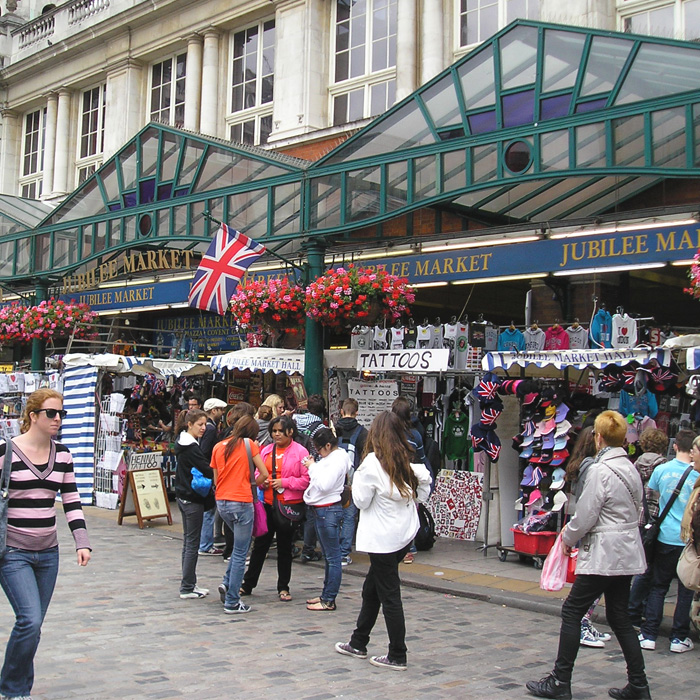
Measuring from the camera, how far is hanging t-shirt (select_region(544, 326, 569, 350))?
11.4 m

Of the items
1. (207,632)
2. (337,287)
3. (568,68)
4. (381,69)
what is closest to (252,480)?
(207,632)

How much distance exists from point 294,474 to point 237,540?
873 millimetres

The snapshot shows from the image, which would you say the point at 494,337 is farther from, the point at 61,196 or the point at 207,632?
the point at 61,196

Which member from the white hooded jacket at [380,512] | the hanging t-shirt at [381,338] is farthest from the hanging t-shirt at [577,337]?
the white hooded jacket at [380,512]

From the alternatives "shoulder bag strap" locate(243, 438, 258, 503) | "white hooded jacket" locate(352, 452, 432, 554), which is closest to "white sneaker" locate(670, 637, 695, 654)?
"white hooded jacket" locate(352, 452, 432, 554)

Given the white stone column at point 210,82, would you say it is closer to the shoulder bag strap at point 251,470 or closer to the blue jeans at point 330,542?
the shoulder bag strap at point 251,470

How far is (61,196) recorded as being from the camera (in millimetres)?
25344

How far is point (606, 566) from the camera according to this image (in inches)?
217

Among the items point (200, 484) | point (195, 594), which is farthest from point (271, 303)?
point (195, 594)

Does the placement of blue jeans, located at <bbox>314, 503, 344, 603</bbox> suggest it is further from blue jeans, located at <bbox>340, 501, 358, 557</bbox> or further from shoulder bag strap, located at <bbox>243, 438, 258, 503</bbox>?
blue jeans, located at <bbox>340, 501, 358, 557</bbox>

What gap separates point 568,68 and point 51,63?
20.4 m

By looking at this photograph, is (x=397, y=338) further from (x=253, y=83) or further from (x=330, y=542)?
(x=253, y=83)

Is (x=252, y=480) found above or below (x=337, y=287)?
below

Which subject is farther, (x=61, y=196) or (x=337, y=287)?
(x=61, y=196)
